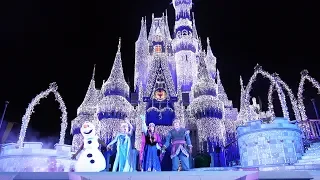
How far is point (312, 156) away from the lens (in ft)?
28.8

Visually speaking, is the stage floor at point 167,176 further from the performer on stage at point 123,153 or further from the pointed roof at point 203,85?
the pointed roof at point 203,85

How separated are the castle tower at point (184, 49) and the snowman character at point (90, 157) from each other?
68.3 feet

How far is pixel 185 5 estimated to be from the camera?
32.7 metres

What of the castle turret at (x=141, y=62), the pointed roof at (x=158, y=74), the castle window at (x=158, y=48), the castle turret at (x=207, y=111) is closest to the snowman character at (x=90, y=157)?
the castle turret at (x=207, y=111)

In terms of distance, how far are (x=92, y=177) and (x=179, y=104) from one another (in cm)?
2047

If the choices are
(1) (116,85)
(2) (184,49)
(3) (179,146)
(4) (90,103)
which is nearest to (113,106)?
(1) (116,85)

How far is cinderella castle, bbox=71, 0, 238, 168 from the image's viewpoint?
23016 mm

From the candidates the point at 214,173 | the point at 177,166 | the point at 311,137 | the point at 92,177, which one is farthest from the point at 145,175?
the point at 311,137

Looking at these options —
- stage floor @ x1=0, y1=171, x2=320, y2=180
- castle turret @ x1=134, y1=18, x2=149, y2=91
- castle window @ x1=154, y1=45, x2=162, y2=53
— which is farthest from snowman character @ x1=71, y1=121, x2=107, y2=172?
castle window @ x1=154, y1=45, x2=162, y2=53

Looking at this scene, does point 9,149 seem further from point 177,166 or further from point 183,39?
point 183,39

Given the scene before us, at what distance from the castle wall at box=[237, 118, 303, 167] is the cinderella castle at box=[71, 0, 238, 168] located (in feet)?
31.8

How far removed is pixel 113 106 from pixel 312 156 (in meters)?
17.4

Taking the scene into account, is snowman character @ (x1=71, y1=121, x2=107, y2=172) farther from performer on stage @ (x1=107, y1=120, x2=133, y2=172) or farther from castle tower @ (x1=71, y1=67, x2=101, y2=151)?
castle tower @ (x1=71, y1=67, x2=101, y2=151)

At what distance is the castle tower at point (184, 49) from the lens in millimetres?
28375
